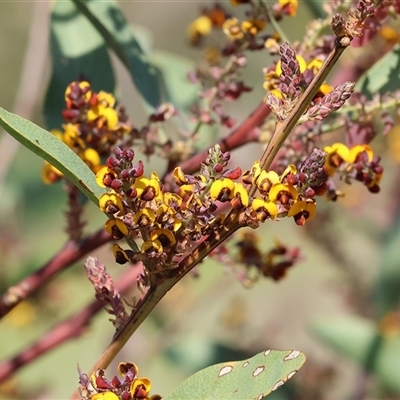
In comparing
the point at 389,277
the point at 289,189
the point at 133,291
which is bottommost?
the point at 389,277

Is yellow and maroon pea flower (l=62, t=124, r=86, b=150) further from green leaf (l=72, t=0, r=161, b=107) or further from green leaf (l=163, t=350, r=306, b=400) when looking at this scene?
green leaf (l=163, t=350, r=306, b=400)

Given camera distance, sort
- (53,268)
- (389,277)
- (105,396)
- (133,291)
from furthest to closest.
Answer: (133,291)
(389,277)
(53,268)
(105,396)

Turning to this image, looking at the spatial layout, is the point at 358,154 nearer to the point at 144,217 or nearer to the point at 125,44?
the point at 144,217

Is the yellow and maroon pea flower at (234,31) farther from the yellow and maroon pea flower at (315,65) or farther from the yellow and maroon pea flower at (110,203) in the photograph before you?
the yellow and maroon pea flower at (110,203)

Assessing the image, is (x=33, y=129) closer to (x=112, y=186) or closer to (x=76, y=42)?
(x=112, y=186)

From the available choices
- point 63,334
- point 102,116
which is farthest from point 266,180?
point 63,334

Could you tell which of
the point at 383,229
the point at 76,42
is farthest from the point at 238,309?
the point at 76,42

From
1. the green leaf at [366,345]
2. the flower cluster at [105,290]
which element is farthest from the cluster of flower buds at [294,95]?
the green leaf at [366,345]
